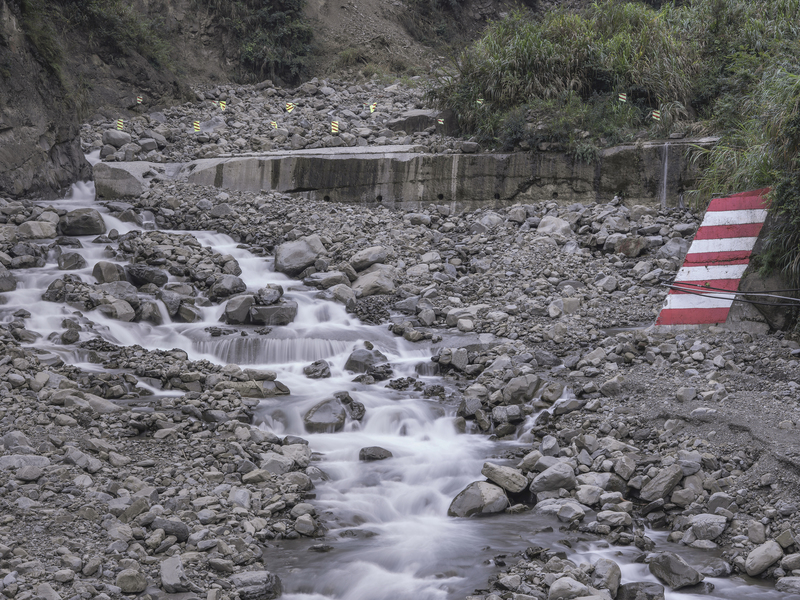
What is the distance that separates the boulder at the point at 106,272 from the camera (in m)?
8.51

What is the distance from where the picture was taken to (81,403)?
17.8 feet

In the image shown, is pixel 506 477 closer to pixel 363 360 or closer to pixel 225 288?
pixel 363 360

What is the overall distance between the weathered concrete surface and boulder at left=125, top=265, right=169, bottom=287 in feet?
11.4

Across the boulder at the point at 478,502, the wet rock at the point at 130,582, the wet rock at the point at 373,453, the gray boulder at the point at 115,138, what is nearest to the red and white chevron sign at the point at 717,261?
the boulder at the point at 478,502

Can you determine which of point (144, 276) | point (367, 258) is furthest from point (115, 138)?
point (367, 258)

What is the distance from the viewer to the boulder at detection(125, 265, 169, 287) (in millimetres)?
8602

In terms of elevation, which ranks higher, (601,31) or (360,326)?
(601,31)

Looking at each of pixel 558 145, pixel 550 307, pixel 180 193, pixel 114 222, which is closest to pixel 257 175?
pixel 180 193

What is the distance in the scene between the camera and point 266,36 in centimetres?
2006

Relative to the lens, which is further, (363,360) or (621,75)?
(621,75)

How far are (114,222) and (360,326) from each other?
4.92m

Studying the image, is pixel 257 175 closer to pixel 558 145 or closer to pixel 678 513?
pixel 558 145

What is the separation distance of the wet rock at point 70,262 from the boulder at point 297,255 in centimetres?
272

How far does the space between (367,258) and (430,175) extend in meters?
2.71
